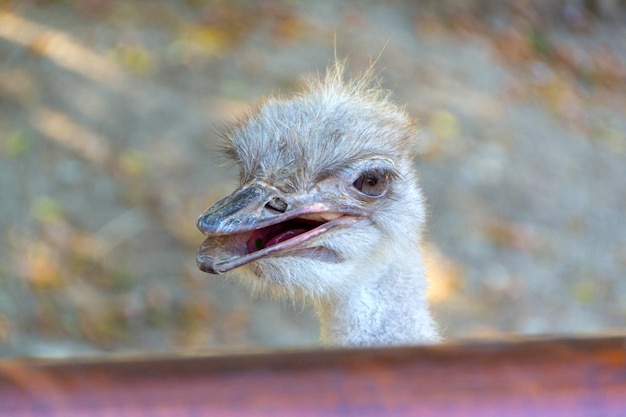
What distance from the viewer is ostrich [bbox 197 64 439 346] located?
5.98 ft

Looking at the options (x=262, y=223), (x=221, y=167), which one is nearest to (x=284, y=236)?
(x=262, y=223)

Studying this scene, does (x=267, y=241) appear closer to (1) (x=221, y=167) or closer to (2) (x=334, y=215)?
(2) (x=334, y=215)

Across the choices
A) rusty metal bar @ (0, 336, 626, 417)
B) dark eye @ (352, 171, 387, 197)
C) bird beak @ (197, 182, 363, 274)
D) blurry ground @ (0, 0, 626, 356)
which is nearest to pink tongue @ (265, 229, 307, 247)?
bird beak @ (197, 182, 363, 274)

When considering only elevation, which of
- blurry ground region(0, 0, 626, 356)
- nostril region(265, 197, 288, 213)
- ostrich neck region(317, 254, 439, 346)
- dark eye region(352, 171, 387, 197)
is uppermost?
blurry ground region(0, 0, 626, 356)

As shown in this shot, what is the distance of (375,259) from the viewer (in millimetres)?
1997

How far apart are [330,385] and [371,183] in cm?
144

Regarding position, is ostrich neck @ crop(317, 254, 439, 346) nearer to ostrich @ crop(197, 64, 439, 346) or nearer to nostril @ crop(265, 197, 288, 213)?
ostrich @ crop(197, 64, 439, 346)

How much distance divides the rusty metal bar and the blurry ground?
11.2 ft

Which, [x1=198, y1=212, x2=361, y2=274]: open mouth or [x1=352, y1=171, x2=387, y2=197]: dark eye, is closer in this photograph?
[x1=198, y1=212, x2=361, y2=274]: open mouth

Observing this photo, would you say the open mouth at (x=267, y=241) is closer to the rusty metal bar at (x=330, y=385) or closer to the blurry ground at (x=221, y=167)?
the rusty metal bar at (x=330, y=385)

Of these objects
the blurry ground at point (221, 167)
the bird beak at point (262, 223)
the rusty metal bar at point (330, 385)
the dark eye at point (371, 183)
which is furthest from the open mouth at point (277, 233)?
the blurry ground at point (221, 167)

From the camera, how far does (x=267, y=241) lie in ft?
6.09

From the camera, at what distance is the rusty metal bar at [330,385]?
0.56 m

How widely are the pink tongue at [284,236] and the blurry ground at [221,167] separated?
7.10 ft
